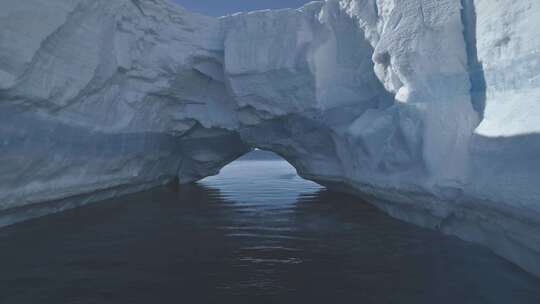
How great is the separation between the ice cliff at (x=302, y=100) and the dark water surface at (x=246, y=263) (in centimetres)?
87

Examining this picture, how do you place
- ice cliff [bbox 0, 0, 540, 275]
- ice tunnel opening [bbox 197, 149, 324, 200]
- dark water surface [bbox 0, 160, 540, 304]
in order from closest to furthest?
dark water surface [bbox 0, 160, 540, 304] → ice cliff [bbox 0, 0, 540, 275] → ice tunnel opening [bbox 197, 149, 324, 200]

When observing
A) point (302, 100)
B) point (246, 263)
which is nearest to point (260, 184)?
point (302, 100)

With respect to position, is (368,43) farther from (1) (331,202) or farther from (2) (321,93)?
(1) (331,202)

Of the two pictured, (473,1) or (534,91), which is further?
(473,1)

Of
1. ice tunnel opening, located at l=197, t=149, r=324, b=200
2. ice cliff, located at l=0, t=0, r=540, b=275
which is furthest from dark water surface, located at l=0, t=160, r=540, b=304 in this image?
ice tunnel opening, located at l=197, t=149, r=324, b=200

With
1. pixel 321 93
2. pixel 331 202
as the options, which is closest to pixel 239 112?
pixel 321 93

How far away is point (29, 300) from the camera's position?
4660 millimetres

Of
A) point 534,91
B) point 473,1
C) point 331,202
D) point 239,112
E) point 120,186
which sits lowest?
point 331,202

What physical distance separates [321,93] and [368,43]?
7.61 ft

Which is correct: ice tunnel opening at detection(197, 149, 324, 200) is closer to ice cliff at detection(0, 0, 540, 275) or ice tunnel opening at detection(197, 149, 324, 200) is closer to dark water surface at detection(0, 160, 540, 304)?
ice cliff at detection(0, 0, 540, 275)

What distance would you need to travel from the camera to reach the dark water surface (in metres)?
4.83

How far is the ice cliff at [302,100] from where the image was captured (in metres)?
6.11

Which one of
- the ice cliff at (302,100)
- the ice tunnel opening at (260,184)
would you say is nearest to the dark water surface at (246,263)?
the ice cliff at (302,100)

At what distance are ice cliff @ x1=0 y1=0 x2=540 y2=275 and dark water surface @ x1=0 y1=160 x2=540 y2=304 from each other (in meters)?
0.87
